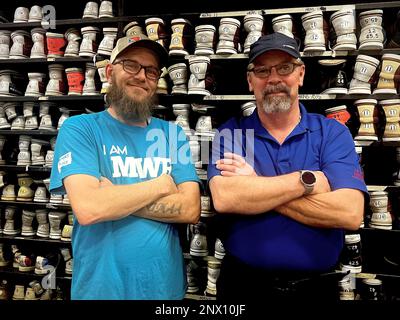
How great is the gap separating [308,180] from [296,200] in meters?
0.09

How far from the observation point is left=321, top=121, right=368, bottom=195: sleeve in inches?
48.2

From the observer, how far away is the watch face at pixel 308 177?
119 centimetres

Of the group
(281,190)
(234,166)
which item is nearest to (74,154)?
(234,166)

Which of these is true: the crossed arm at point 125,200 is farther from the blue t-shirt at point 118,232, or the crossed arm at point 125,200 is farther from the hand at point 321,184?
the hand at point 321,184

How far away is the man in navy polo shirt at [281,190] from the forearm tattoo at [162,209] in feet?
0.59

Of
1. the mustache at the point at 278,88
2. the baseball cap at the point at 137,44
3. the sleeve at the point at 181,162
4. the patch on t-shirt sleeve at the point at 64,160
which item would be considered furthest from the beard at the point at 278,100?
the patch on t-shirt sleeve at the point at 64,160

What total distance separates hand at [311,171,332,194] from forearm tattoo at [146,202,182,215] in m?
0.58

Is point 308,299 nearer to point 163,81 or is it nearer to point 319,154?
point 319,154

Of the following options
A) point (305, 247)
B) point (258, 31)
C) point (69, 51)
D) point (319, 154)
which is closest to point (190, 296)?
point (305, 247)

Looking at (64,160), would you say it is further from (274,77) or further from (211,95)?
(211,95)

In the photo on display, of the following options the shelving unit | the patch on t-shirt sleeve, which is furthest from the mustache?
the patch on t-shirt sleeve

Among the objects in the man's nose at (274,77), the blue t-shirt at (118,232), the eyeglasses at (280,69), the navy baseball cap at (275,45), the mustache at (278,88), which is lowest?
the blue t-shirt at (118,232)

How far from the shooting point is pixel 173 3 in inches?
103

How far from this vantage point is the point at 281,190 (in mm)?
1183
